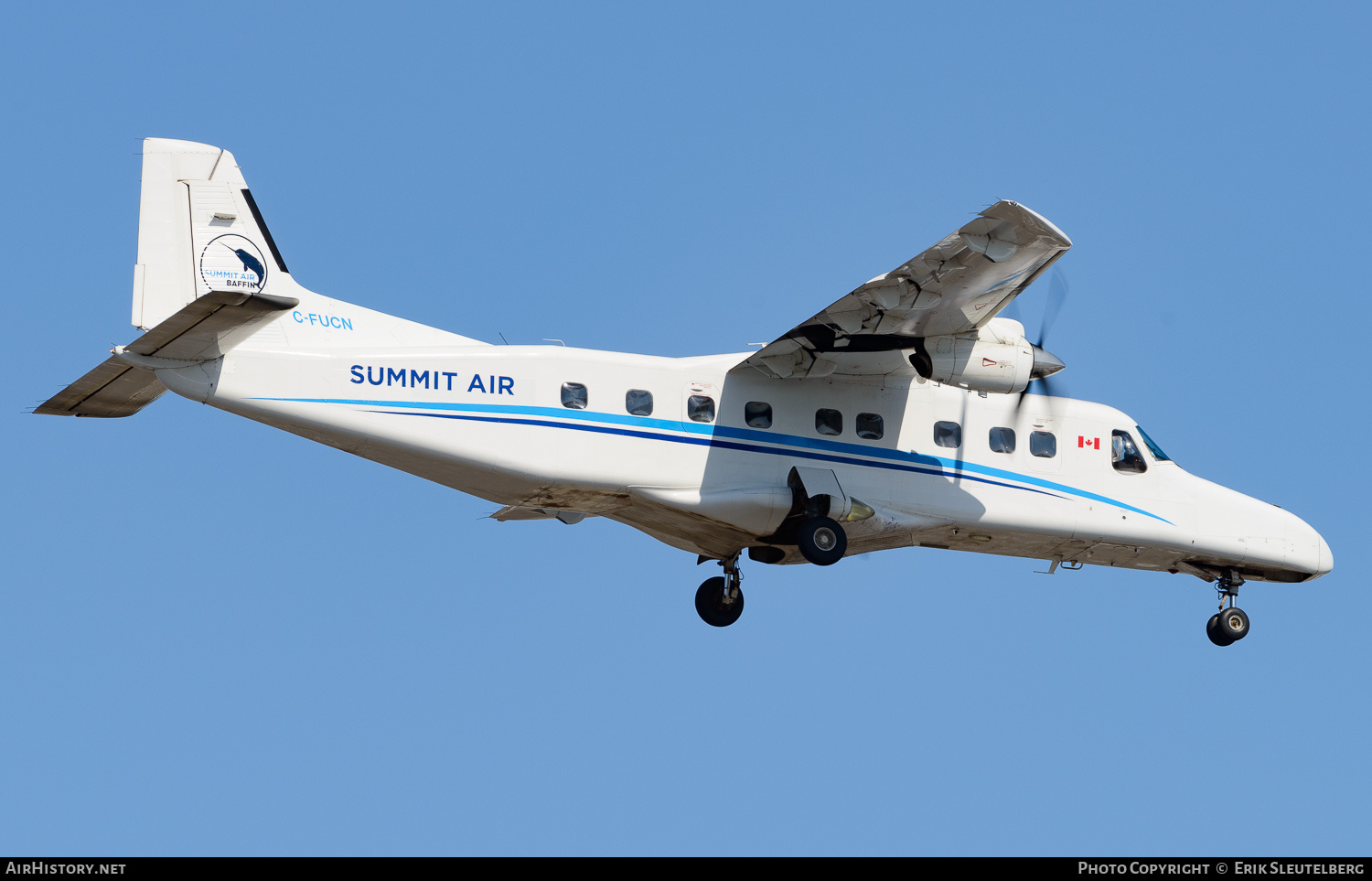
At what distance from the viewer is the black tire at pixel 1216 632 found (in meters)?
22.4

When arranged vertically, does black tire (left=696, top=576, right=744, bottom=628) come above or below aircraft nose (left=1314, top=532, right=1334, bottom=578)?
below

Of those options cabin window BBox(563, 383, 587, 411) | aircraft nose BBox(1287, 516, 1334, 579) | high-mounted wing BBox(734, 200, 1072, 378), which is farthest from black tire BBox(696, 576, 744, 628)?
aircraft nose BBox(1287, 516, 1334, 579)

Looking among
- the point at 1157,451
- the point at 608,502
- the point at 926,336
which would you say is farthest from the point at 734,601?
the point at 1157,451

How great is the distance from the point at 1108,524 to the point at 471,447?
867 cm

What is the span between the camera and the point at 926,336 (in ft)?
64.0

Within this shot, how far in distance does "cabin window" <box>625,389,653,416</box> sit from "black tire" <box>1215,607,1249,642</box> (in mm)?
9019

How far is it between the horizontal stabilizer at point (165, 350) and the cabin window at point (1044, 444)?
988cm

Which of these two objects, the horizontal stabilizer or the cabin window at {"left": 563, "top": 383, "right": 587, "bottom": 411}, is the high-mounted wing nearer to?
the cabin window at {"left": 563, "top": 383, "right": 587, "bottom": 411}

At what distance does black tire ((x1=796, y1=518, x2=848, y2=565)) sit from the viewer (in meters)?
19.2

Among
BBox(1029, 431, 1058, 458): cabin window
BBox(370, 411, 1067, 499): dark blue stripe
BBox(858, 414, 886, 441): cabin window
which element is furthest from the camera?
BBox(1029, 431, 1058, 458): cabin window
